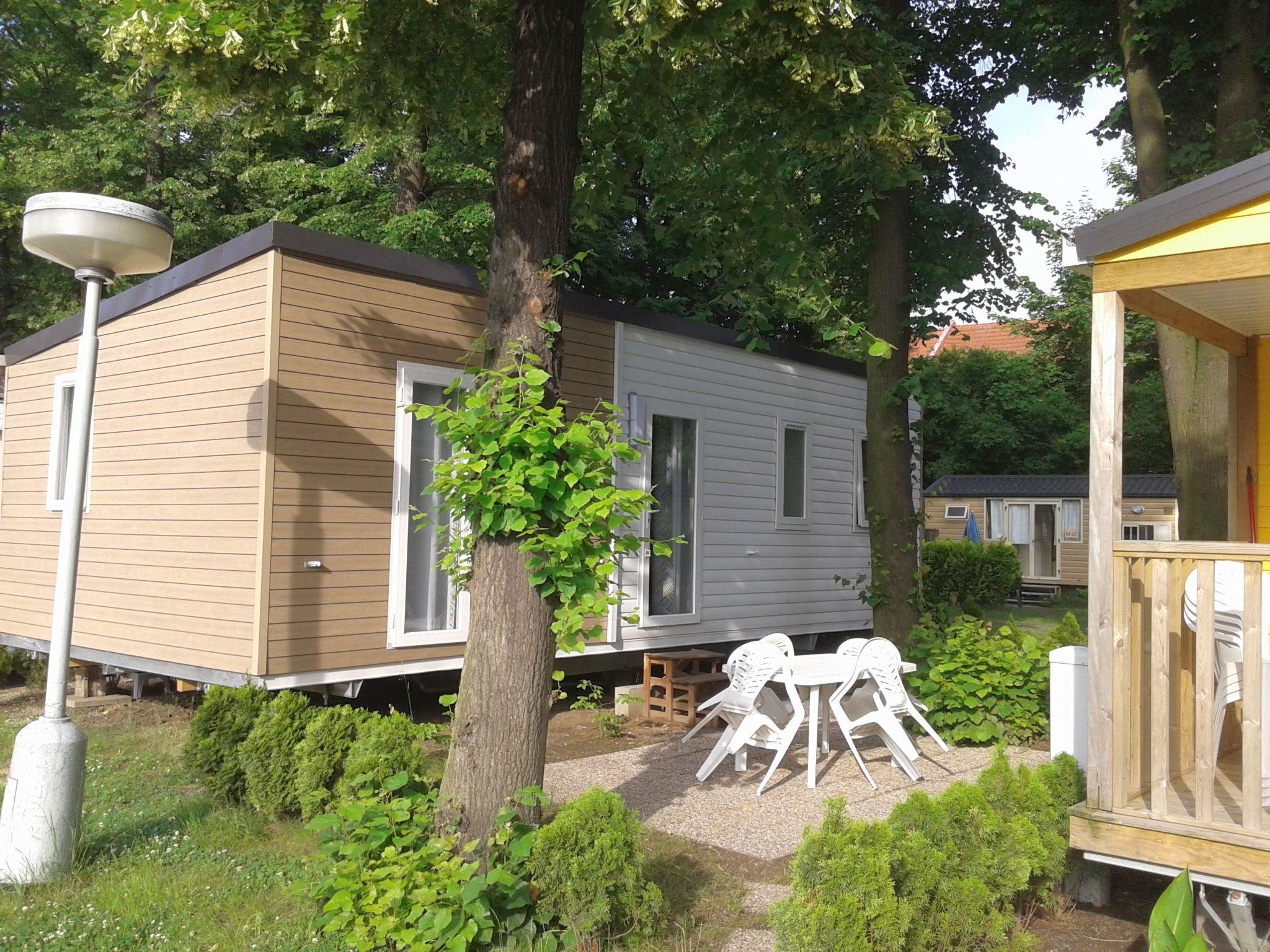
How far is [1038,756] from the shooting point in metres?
7.39

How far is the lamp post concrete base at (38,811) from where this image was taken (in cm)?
454

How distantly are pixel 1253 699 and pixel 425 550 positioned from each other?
17.5 feet

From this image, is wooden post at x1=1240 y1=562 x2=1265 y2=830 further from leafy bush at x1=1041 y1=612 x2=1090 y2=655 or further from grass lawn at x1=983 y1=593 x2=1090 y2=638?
grass lawn at x1=983 y1=593 x2=1090 y2=638

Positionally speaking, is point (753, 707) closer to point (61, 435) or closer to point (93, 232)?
point (93, 232)

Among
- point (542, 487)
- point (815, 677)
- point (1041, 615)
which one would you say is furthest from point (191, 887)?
point (1041, 615)

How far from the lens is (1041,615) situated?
19.0 meters

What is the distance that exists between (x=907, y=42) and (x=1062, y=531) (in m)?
17.5

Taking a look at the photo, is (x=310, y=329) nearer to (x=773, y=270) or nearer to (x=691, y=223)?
(x=691, y=223)

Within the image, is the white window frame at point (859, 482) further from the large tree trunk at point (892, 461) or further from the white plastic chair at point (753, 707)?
the white plastic chair at point (753, 707)

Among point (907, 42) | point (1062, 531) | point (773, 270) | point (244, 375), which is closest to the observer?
point (773, 270)

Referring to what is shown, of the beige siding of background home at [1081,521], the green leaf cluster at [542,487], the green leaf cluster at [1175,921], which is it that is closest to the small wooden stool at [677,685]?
the green leaf cluster at [542,487]

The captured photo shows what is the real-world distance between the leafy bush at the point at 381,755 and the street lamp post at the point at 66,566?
1157 mm

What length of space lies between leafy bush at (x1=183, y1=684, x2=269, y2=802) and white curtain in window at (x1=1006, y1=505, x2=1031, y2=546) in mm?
22415

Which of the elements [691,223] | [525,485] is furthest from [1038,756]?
[525,485]
